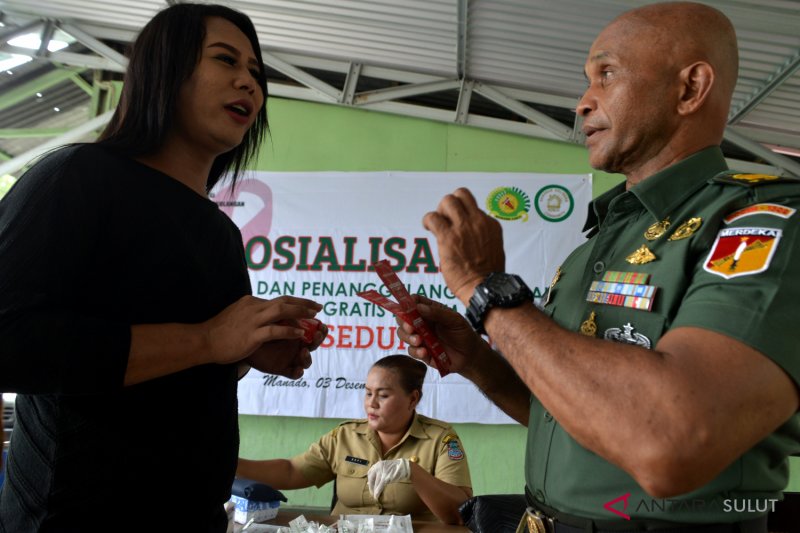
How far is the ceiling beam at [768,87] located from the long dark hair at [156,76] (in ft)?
11.3

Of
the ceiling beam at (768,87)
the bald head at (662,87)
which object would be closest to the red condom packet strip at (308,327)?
the bald head at (662,87)

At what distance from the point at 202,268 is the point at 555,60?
350 centimetres

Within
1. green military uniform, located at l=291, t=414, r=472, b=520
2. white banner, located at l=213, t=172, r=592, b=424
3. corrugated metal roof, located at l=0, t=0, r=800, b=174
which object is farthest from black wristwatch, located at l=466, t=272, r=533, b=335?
white banner, located at l=213, t=172, r=592, b=424

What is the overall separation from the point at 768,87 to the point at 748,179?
3338mm

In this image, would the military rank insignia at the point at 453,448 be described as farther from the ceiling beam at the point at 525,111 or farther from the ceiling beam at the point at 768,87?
the ceiling beam at the point at 768,87

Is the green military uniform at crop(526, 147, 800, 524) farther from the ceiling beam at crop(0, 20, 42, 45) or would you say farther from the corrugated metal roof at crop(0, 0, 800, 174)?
the ceiling beam at crop(0, 20, 42, 45)

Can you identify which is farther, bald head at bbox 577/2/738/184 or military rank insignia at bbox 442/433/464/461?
military rank insignia at bbox 442/433/464/461

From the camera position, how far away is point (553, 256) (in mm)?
4293

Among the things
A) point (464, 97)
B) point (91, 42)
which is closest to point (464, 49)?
point (464, 97)

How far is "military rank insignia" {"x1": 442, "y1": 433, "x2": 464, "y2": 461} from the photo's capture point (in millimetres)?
2863

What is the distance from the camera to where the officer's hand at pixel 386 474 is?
2.48 meters

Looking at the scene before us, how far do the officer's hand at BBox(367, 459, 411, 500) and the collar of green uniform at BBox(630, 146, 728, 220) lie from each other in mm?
1654

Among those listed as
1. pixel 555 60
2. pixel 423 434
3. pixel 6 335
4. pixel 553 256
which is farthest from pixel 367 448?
pixel 555 60

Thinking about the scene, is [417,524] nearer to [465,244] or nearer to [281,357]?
[281,357]
